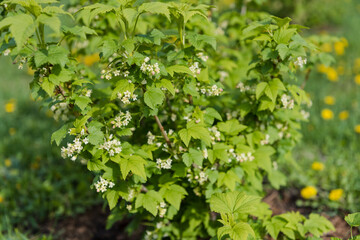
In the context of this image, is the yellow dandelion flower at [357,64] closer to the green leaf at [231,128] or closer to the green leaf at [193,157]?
the green leaf at [231,128]

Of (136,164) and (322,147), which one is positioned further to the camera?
(322,147)

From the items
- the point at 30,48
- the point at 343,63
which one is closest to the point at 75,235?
the point at 30,48

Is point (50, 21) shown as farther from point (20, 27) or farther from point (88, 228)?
point (88, 228)

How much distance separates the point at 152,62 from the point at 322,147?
110 inches

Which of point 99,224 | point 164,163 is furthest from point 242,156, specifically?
point 99,224

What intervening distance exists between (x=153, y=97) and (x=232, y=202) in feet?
2.34

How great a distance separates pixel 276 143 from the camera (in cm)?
255

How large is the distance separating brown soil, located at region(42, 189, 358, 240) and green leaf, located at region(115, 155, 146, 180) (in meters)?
1.33

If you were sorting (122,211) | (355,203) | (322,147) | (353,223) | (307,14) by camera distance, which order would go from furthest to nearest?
(307,14) < (322,147) < (355,203) < (122,211) < (353,223)

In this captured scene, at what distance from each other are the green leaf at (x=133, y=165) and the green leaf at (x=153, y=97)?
33 cm

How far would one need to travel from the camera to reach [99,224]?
311 cm

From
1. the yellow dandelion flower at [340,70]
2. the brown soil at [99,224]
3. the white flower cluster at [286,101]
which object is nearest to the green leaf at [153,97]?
the white flower cluster at [286,101]

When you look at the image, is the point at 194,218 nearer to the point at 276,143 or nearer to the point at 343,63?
the point at 276,143

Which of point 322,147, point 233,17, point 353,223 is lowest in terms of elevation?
point 322,147
